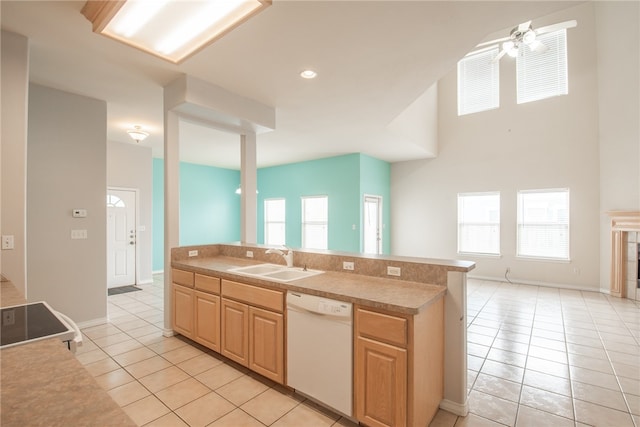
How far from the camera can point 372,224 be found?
24.7 ft

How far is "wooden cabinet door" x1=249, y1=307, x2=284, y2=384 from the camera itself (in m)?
2.33

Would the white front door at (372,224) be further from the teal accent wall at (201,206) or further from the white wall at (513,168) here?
the teal accent wall at (201,206)

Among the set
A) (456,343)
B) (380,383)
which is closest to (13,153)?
(380,383)

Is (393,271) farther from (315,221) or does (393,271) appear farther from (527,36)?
(315,221)

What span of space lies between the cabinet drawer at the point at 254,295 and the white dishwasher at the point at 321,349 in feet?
0.40

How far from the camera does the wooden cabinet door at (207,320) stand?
2857 millimetres

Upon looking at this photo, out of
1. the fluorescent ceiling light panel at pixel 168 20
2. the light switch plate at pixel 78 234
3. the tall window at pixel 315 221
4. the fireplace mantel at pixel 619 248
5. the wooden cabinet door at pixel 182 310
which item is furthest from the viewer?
the tall window at pixel 315 221

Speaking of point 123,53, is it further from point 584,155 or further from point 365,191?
point 584,155

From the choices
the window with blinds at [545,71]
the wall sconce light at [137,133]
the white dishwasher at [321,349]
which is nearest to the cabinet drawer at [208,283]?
the white dishwasher at [321,349]

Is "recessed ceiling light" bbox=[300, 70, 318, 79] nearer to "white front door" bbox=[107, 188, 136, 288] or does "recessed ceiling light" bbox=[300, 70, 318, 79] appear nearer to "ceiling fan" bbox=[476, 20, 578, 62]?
"ceiling fan" bbox=[476, 20, 578, 62]

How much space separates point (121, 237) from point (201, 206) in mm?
2377

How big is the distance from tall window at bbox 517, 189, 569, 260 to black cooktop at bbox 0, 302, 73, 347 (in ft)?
24.3

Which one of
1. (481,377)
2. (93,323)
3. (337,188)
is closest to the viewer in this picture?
(481,377)

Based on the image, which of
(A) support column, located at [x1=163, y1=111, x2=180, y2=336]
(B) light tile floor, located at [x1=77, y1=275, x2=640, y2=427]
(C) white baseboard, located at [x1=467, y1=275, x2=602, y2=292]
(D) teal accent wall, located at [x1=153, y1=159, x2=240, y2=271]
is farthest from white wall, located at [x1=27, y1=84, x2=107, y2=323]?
(C) white baseboard, located at [x1=467, y1=275, x2=602, y2=292]
